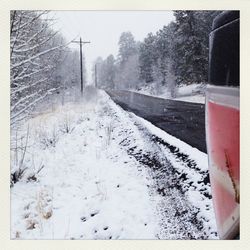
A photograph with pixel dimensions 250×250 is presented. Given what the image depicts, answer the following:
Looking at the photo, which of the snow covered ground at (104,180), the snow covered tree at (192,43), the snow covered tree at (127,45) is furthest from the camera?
A: the snow covered tree at (127,45)

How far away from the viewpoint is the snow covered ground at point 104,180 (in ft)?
8.34

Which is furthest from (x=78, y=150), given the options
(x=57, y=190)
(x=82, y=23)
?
(x=82, y=23)

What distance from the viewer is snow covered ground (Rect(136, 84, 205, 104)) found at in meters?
2.73

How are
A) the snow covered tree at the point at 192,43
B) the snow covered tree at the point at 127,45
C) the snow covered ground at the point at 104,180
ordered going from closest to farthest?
1. the snow covered ground at the point at 104,180
2. the snow covered tree at the point at 192,43
3. the snow covered tree at the point at 127,45

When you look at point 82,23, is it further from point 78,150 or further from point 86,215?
point 86,215

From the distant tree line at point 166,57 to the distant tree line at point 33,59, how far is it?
Result: 0.35 meters

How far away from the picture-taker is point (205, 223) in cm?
241

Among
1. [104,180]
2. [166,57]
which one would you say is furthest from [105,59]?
[104,180]

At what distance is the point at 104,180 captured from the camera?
9.01ft

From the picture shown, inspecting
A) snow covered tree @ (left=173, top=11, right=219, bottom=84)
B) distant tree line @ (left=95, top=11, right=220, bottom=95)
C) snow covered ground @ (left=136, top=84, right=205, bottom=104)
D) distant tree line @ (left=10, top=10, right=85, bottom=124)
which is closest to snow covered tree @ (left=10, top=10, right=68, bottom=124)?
distant tree line @ (left=10, top=10, right=85, bottom=124)

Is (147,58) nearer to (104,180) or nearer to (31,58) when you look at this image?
(31,58)

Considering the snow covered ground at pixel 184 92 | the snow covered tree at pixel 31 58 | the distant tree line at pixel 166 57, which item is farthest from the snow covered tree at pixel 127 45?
the snow covered tree at pixel 31 58

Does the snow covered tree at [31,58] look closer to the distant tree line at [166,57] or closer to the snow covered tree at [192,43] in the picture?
the distant tree line at [166,57]
